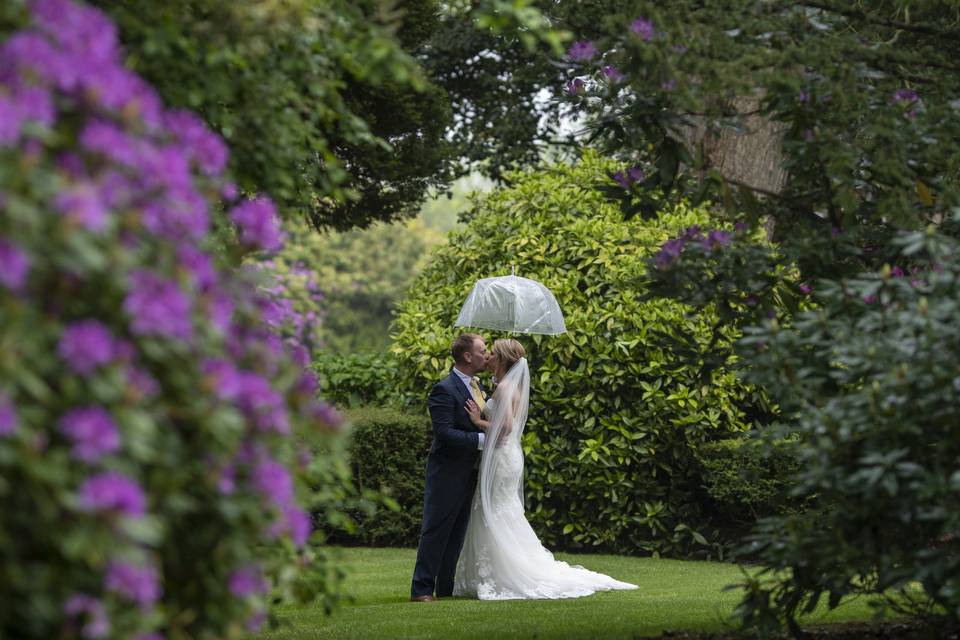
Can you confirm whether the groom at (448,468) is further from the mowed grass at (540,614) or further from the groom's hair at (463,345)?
the mowed grass at (540,614)

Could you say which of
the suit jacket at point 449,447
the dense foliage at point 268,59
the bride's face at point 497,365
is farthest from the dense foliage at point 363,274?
the dense foliage at point 268,59

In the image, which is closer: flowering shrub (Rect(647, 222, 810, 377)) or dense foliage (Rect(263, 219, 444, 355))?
flowering shrub (Rect(647, 222, 810, 377))

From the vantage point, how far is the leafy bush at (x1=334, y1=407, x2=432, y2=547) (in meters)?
11.9

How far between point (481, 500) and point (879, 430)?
498cm

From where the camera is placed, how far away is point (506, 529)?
8836mm

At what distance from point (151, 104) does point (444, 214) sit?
195 ft

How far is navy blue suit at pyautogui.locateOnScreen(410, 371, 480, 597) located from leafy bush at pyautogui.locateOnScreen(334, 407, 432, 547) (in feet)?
10.4

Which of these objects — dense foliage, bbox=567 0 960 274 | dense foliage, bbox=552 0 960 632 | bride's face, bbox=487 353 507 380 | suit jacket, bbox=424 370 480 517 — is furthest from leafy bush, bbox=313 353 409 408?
dense foliage, bbox=567 0 960 274

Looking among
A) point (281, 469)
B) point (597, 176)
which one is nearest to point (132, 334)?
point (281, 469)

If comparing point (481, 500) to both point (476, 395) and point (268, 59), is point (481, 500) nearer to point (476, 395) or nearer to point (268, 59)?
point (476, 395)

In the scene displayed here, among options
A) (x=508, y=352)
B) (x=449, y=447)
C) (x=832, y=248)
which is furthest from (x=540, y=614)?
(x=832, y=248)

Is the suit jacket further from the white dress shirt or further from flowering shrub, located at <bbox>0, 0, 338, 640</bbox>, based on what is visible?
flowering shrub, located at <bbox>0, 0, 338, 640</bbox>

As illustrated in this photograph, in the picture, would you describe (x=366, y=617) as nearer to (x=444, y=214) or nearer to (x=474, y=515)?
(x=474, y=515)

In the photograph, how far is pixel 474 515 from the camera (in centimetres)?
891
